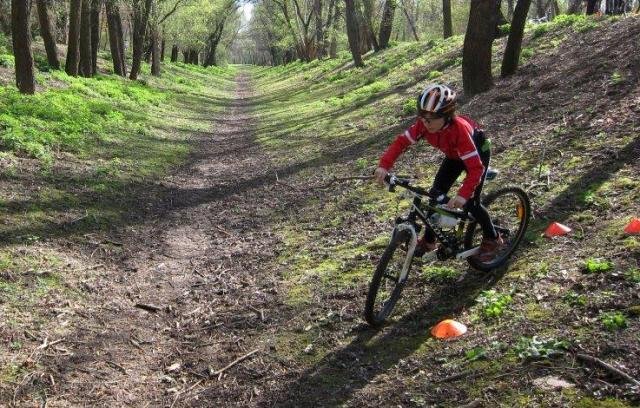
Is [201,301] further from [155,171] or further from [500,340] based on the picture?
[155,171]

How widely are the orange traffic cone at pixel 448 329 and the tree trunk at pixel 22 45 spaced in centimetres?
1338

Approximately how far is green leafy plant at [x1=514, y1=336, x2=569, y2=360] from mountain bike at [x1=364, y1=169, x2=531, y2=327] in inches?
53.4

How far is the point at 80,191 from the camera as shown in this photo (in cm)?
949

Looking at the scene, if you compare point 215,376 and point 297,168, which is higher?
point 297,168

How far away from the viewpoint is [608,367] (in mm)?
3936

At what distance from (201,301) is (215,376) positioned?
159 cm

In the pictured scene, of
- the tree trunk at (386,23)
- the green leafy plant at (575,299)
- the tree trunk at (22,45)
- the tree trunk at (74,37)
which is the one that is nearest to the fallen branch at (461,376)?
the green leafy plant at (575,299)

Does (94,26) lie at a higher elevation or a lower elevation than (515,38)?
higher

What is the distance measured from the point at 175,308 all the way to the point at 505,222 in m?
4.04

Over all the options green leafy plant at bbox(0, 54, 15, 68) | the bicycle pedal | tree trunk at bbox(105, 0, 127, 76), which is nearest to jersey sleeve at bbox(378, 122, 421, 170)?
the bicycle pedal

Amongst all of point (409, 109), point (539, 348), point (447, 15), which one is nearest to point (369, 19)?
Answer: point (447, 15)

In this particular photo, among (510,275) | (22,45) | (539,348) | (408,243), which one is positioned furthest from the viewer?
(22,45)

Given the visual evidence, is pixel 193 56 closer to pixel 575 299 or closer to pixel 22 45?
pixel 22 45

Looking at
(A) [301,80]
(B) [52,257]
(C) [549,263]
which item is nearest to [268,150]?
(B) [52,257]
